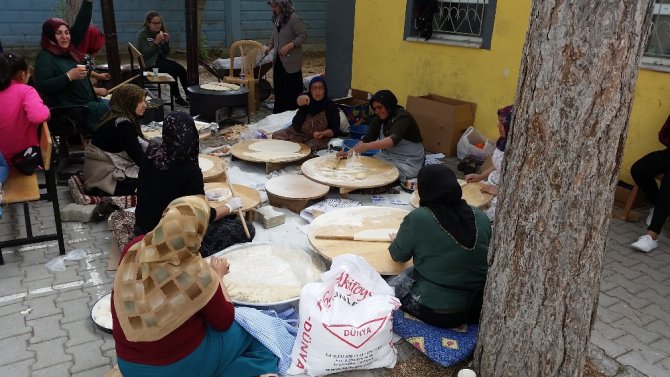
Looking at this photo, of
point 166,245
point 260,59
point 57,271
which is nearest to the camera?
point 166,245

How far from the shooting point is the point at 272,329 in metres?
2.87

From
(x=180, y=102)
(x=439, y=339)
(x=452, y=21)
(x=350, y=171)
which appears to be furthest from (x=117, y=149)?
(x=452, y=21)

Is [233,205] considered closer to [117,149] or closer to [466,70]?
[117,149]

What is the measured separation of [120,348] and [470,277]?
183 cm

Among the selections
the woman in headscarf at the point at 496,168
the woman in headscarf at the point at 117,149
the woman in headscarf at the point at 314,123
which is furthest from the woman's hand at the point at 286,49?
the woman in headscarf at the point at 496,168

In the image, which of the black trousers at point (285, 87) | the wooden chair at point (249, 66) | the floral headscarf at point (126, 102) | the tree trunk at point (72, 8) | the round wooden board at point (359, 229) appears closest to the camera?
the round wooden board at point (359, 229)

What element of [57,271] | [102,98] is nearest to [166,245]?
[57,271]

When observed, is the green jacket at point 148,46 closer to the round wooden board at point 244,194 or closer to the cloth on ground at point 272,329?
the round wooden board at point 244,194

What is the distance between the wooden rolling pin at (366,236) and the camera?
371 centimetres

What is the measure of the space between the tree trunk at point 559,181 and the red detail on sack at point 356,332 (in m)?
0.58

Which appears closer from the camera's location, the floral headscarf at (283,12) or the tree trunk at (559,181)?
the tree trunk at (559,181)

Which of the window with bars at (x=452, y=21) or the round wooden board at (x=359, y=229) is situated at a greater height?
the window with bars at (x=452, y=21)

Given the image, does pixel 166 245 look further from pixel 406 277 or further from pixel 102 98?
pixel 102 98

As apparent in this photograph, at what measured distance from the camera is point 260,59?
8.68 metres
